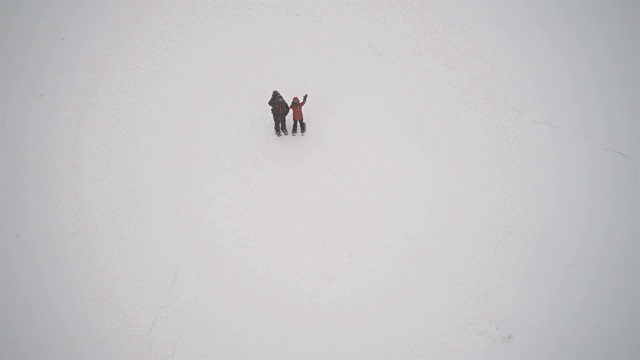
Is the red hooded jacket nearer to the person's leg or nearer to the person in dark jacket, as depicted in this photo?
the person in dark jacket

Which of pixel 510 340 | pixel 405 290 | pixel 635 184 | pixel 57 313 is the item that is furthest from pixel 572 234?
pixel 57 313

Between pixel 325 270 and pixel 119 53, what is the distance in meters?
4.49

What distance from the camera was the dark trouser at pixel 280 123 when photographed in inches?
224

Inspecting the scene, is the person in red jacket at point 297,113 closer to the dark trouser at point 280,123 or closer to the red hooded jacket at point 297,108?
the red hooded jacket at point 297,108

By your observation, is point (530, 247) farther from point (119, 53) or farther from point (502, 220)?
point (119, 53)

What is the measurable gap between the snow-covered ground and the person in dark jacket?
0.72ft

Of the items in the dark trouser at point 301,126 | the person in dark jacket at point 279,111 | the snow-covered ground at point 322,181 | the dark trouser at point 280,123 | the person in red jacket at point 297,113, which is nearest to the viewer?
the snow-covered ground at point 322,181

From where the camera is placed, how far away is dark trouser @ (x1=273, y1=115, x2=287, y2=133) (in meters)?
5.69

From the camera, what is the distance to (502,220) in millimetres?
5633

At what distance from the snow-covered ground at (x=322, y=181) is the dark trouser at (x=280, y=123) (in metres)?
0.21

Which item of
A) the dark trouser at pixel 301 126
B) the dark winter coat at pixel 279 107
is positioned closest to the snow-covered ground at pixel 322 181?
the dark trouser at pixel 301 126

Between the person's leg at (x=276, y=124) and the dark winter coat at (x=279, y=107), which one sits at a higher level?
the dark winter coat at (x=279, y=107)

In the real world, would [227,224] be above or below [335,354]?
above

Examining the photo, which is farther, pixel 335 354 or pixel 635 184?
pixel 635 184
